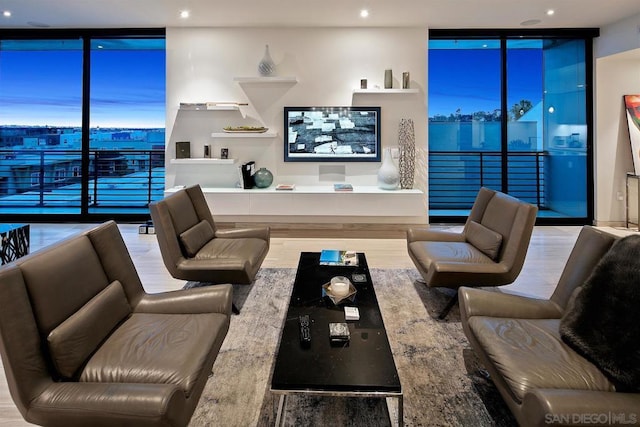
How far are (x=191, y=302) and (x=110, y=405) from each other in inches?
35.6

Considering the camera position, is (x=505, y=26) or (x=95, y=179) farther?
(x=95, y=179)

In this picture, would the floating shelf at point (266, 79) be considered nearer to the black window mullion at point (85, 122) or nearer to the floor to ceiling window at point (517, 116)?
the floor to ceiling window at point (517, 116)

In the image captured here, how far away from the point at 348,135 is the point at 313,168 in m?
0.69

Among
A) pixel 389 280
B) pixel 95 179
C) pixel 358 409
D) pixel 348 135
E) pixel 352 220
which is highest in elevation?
pixel 348 135

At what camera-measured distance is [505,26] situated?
596 centimetres

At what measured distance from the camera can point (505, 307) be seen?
2.31 m

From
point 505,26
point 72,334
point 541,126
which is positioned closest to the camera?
point 72,334

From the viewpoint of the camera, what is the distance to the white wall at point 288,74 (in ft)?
19.3

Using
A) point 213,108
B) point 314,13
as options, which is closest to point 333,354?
point 314,13

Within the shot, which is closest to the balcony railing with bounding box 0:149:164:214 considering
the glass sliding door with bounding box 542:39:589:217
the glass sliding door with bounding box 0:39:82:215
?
the glass sliding door with bounding box 0:39:82:215

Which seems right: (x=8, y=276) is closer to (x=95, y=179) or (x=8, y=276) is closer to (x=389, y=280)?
(x=389, y=280)

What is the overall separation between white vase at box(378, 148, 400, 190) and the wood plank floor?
2.48 ft

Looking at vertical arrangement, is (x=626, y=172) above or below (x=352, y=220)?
above

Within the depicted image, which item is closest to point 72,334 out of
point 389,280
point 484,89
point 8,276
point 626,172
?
point 8,276
